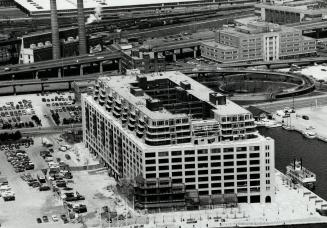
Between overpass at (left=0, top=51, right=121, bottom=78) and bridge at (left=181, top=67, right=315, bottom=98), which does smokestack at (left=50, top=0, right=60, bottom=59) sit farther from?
bridge at (left=181, top=67, right=315, bottom=98)

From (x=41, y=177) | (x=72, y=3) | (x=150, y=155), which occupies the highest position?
(x=150, y=155)

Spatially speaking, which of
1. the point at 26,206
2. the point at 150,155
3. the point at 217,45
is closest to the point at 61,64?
the point at 217,45

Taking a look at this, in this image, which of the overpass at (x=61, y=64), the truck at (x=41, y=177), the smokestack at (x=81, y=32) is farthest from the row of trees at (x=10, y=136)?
the smokestack at (x=81, y=32)

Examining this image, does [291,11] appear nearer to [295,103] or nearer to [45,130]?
[295,103]

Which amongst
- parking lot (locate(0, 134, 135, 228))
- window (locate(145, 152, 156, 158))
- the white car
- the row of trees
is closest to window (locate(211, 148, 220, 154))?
window (locate(145, 152, 156, 158))

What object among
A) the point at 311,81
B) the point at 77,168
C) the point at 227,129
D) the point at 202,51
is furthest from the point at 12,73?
the point at 227,129

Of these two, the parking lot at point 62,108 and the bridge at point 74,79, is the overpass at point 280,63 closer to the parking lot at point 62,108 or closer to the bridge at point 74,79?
the bridge at point 74,79
